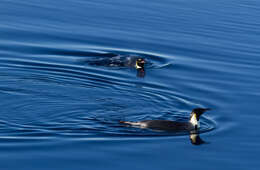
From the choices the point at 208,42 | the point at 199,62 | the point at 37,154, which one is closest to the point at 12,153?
the point at 37,154

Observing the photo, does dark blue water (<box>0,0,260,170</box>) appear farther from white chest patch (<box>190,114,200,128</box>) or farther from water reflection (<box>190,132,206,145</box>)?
white chest patch (<box>190,114,200,128</box>)

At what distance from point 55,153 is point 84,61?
26.3 feet

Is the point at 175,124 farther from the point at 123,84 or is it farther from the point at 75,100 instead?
the point at 123,84

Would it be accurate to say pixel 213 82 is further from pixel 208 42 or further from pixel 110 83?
pixel 208 42

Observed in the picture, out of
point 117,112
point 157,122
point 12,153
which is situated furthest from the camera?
point 117,112

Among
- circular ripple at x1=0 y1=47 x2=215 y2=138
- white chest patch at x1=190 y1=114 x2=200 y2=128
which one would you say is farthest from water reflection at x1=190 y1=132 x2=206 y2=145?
circular ripple at x1=0 y1=47 x2=215 y2=138

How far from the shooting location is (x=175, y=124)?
14.9 metres

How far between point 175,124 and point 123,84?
4.13 metres

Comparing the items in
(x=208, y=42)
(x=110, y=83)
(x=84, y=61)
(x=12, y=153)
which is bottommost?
(x=12, y=153)

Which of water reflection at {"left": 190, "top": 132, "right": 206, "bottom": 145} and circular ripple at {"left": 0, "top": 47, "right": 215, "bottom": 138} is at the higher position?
circular ripple at {"left": 0, "top": 47, "right": 215, "bottom": 138}

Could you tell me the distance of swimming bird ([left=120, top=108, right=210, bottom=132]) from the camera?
1480 cm

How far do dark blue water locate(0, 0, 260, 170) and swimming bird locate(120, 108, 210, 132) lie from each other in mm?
202

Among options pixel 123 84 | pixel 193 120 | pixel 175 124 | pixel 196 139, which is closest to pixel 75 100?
pixel 123 84

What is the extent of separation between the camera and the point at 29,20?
26234mm
